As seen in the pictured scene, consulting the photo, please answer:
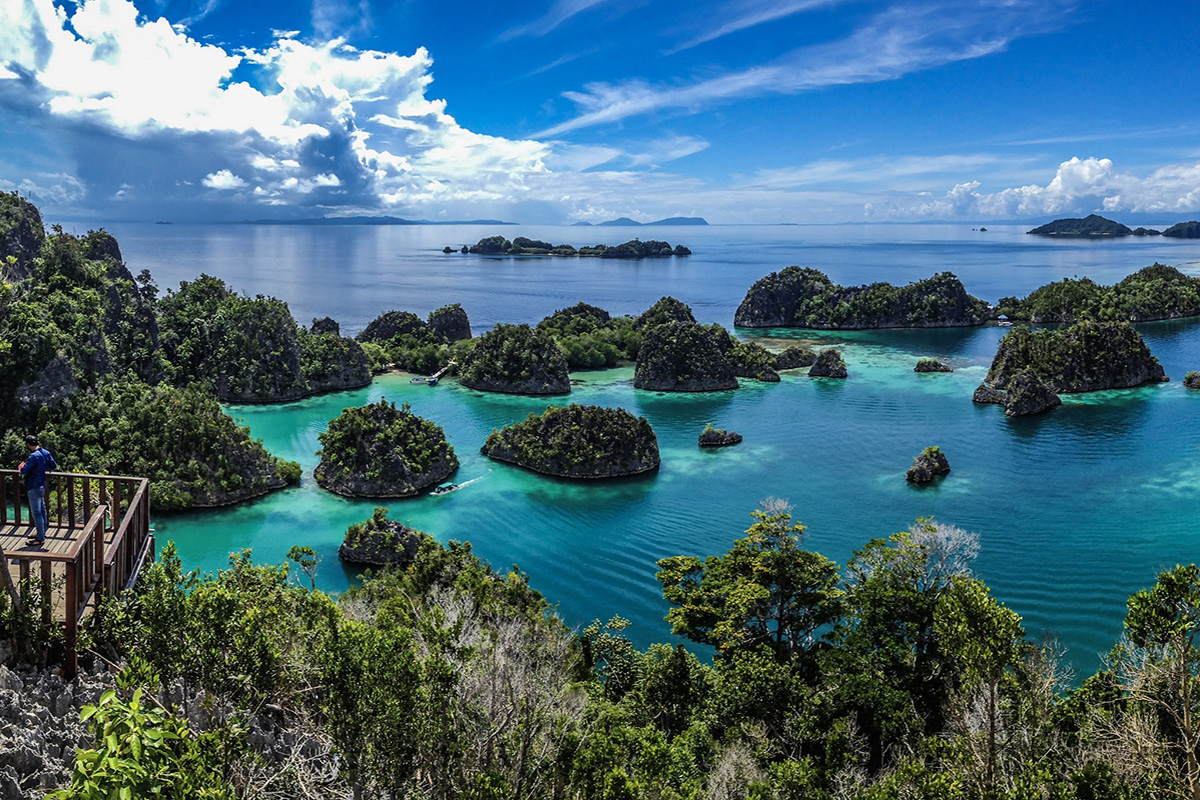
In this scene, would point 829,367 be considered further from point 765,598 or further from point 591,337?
point 765,598

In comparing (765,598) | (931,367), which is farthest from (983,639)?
(931,367)

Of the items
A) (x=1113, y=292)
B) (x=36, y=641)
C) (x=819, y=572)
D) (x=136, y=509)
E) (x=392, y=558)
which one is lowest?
(x=392, y=558)

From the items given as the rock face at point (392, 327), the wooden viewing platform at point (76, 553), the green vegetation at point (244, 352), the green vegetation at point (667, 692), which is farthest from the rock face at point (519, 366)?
the wooden viewing platform at point (76, 553)

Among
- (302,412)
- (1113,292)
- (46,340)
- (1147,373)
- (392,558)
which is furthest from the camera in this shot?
(1113,292)

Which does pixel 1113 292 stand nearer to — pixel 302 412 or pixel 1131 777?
pixel 302 412

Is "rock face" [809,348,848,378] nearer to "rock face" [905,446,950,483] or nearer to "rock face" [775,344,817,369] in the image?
"rock face" [775,344,817,369]

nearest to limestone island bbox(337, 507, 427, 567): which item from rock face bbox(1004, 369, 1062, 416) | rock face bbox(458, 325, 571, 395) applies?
rock face bbox(458, 325, 571, 395)

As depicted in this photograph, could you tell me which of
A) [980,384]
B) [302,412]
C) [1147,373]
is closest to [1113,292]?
[1147,373]

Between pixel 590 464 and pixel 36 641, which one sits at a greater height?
pixel 36 641
